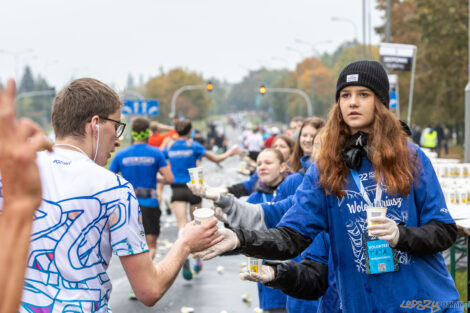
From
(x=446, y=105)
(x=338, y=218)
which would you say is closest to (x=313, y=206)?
(x=338, y=218)

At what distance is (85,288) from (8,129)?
132cm

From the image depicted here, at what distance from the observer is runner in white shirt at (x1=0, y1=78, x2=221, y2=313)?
245 centimetres

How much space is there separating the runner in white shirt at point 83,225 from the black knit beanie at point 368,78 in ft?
3.77

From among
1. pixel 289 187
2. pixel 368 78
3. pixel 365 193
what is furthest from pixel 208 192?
pixel 289 187

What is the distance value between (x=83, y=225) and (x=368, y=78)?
1.54 m

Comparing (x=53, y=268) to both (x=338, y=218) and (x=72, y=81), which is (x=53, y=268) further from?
(x=338, y=218)

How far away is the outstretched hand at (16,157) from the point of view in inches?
51.2

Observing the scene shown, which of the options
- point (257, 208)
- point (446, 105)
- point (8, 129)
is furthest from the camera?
point (446, 105)

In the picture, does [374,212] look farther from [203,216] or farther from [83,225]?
[83,225]

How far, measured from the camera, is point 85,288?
250 centimetres

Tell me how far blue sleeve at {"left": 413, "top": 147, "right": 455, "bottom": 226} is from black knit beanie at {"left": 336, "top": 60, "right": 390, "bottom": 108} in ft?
1.41

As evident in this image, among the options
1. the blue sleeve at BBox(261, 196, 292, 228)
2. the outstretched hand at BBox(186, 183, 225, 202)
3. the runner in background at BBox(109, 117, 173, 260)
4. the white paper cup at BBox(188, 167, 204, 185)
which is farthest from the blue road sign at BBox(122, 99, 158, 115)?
the outstretched hand at BBox(186, 183, 225, 202)

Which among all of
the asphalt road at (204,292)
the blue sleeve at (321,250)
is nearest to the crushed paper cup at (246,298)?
the asphalt road at (204,292)

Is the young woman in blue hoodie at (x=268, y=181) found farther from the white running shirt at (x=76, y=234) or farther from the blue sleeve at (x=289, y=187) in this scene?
the white running shirt at (x=76, y=234)
